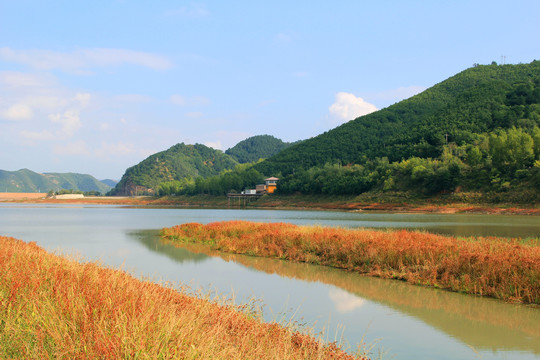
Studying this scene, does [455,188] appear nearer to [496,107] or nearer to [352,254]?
[496,107]

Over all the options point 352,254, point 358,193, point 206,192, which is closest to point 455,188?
point 358,193

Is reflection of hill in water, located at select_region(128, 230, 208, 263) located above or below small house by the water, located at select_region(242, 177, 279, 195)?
below

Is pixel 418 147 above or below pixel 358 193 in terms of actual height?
above

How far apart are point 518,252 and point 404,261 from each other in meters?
3.73

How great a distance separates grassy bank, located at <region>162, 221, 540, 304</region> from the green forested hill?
257 ft

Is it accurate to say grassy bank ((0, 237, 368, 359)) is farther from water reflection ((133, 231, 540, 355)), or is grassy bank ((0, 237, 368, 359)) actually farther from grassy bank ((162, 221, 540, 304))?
grassy bank ((162, 221, 540, 304))

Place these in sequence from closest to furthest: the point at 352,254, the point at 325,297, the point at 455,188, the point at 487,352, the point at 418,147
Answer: the point at 487,352 < the point at 325,297 < the point at 352,254 < the point at 455,188 < the point at 418,147

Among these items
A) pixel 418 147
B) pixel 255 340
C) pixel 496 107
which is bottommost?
pixel 255 340

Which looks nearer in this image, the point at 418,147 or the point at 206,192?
the point at 418,147

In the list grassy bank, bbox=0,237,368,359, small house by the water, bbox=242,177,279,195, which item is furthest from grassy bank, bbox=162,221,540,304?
small house by the water, bbox=242,177,279,195

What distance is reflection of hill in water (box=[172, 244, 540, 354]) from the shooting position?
30.5ft

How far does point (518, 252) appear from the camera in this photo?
523 inches

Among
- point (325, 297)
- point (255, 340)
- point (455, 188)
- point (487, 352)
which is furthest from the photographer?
point (455, 188)

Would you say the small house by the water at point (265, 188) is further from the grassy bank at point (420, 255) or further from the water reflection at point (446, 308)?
the water reflection at point (446, 308)
